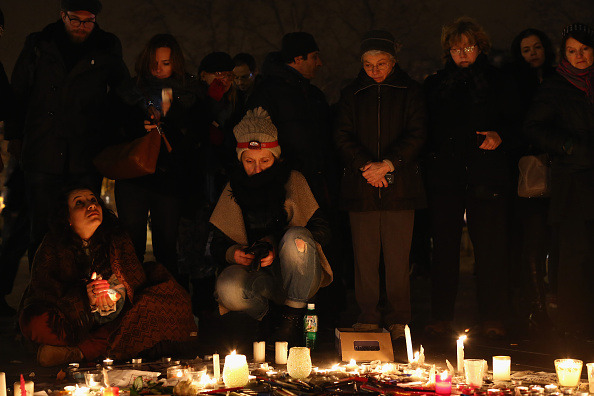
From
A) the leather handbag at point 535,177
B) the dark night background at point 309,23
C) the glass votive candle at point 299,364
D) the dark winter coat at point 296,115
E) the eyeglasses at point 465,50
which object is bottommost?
the glass votive candle at point 299,364

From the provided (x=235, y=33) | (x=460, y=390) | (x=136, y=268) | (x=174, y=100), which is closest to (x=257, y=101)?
(x=174, y=100)

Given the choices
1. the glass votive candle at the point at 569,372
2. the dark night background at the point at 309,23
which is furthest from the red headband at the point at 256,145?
the dark night background at the point at 309,23

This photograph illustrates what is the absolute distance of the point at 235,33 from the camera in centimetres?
1762

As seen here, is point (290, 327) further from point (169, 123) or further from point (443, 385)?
point (169, 123)

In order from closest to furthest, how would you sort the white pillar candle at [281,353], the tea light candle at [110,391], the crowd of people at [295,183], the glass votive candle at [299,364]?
the tea light candle at [110,391], the glass votive candle at [299,364], the white pillar candle at [281,353], the crowd of people at [295,183]

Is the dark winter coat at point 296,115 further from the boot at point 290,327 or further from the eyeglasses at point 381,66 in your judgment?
the boot at point 290,327

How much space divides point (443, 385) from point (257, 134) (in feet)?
Answer: 7.99

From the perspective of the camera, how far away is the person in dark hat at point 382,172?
262 inches

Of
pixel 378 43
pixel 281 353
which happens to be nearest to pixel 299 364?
pixel 281 353

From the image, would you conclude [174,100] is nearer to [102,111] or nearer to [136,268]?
[102,111]

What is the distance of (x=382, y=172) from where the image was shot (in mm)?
6578

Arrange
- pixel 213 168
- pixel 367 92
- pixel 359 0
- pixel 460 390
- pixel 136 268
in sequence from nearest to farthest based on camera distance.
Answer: pixel 460 390 < pixel 136 268 < pixel 367 92 < pixel 213 168 < pixel 359 0

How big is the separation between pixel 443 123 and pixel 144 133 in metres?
2.28

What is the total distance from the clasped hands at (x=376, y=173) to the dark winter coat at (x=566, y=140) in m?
1.09
